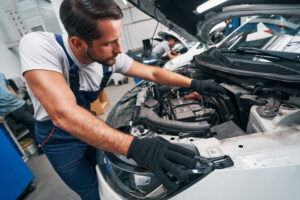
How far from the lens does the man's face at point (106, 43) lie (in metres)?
0.74

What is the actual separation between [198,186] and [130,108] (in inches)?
33.7

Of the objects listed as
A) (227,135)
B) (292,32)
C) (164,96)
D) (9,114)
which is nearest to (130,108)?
(164,96)

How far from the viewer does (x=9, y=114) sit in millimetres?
2252

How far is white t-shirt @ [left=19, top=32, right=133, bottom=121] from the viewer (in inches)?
29.1

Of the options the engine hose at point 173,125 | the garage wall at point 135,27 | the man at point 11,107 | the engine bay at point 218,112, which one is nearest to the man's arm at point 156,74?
the engine bay at point 218,112

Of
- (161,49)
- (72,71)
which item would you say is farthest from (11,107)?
(161,49)

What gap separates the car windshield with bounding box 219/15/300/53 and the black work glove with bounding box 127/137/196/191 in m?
1.00

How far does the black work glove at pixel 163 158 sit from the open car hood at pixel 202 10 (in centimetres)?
93

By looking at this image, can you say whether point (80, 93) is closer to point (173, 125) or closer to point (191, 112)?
point (173, 125)

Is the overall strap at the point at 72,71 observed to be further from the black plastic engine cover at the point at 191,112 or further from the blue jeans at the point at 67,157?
the black plastic engine cover at the point at 191,112

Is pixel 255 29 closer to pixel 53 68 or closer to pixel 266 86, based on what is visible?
pixel 266 86

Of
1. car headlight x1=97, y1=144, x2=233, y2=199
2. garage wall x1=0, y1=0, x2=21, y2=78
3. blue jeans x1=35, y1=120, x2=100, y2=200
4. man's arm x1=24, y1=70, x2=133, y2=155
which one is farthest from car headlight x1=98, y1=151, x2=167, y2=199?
garage wall x1=0, y1=0, x2=21, y2=78

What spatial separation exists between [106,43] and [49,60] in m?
0.31

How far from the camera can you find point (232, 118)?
1056 millimetres
